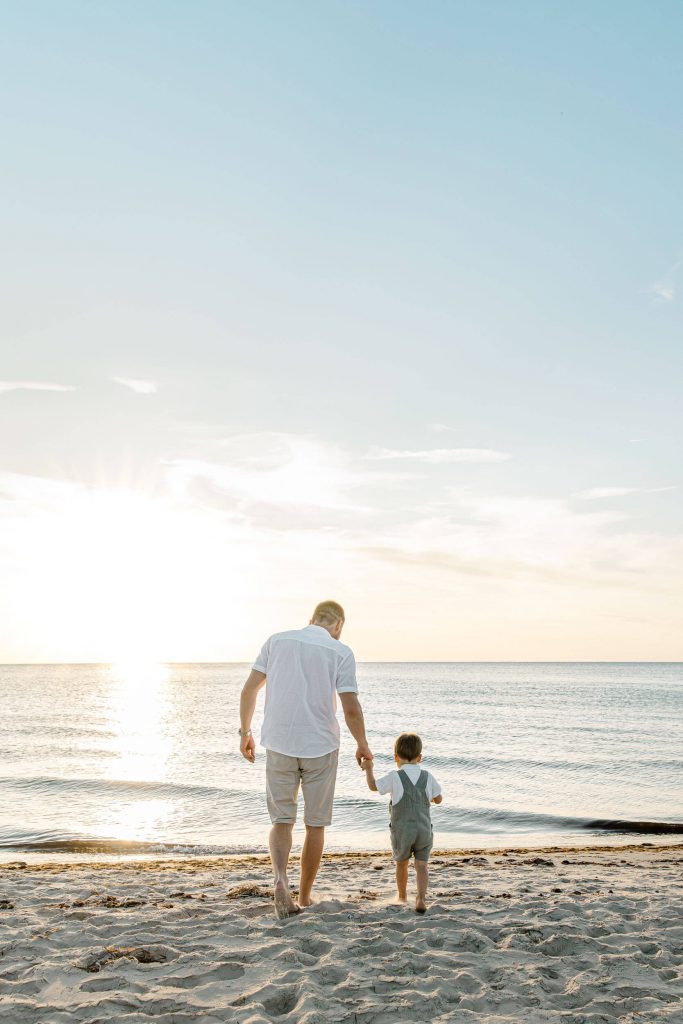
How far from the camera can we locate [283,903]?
17.6 ft

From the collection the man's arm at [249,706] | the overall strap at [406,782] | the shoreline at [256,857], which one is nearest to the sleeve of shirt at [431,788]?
the overall strap at [406,782]

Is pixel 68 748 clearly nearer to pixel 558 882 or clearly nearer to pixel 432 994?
pixel 558 882

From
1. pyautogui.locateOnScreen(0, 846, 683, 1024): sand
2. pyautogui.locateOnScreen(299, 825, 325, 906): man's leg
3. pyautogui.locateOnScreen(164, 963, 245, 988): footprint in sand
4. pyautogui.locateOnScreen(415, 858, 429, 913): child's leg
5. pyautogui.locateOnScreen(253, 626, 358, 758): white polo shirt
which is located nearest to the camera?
pyautogui.locateOnScreen(0, 846, 683, 1024): sand

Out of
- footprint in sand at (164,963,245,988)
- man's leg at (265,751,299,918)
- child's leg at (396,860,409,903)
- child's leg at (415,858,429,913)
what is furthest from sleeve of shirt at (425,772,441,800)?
footprint in sand at (164,963,245,988)

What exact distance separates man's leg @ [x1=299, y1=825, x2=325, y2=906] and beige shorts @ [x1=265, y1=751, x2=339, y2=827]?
0.30ft

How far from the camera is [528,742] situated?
2591 cm

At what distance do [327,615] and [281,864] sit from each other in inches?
70.5

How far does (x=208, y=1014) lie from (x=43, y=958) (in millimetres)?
1412

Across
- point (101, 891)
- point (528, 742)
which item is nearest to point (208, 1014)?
point (101, 891)

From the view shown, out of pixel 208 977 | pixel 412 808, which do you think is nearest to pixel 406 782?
pixel 412 808

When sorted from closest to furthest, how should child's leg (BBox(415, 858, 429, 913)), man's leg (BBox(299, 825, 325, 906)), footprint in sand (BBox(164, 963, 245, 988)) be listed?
1. footprint in sand (BBox(164, 963, 245, 988))
2. man's leg (BBox(299, 825, 325, 906))
3. child's leg (BBox(415, 858, 429, 913))

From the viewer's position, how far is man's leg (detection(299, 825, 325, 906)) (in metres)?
5.40

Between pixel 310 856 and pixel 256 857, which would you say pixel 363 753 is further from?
pixel 256 857

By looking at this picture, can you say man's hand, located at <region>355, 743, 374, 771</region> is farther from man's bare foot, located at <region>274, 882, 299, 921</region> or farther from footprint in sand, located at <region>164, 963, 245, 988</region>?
footprint in sand, located at <region>164, 963, 245, 988</region>
